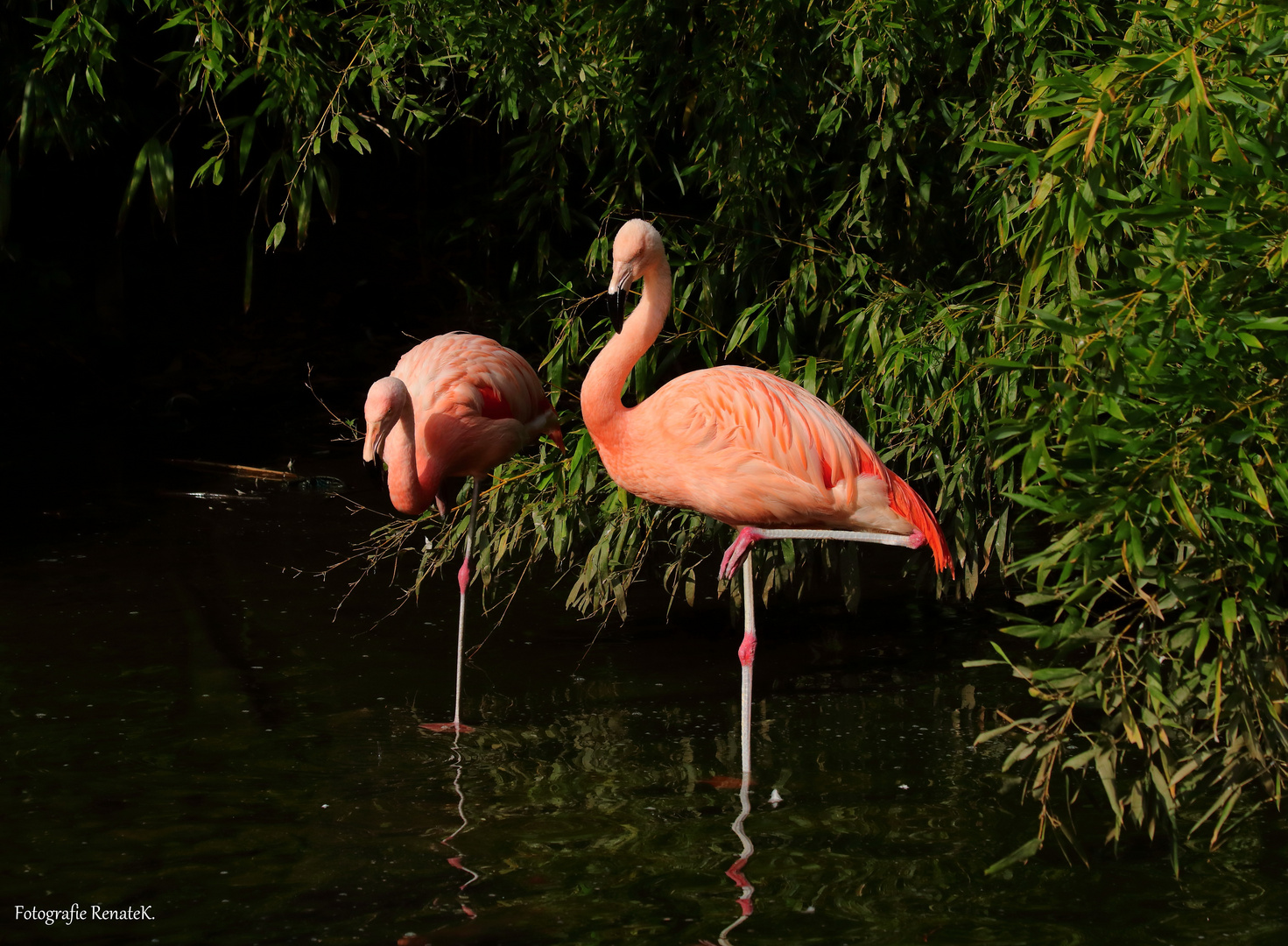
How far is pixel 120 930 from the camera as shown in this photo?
312cm

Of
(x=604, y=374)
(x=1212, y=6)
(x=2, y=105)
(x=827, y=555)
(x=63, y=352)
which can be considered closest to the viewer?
(x=1212, y=6)

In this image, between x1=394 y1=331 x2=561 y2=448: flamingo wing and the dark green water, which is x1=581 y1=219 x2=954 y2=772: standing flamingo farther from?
x1=394 y1=331 x2=561 y2=448: flamingo wing

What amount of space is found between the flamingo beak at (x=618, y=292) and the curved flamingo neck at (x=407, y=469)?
91 cm

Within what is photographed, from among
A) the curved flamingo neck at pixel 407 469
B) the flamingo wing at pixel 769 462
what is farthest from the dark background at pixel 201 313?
the flamingo wing at pixel 769 462

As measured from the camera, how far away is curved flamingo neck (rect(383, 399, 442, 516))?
475 centimetres

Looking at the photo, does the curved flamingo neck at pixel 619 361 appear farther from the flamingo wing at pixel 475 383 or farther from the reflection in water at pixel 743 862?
the reflection in water at pixel 743 862

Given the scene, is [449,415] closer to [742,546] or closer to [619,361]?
[619,361]

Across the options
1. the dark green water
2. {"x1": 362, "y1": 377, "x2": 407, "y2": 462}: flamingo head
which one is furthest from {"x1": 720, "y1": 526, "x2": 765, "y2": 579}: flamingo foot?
{"x1": 362, "y1": 377, "x2": 407, "y2": 462}: flamingo head

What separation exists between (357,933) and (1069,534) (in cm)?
180

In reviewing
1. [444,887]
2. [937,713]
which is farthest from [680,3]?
[444,887]

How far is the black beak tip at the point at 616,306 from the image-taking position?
418 cm

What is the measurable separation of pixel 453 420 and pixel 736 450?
3.96 feet

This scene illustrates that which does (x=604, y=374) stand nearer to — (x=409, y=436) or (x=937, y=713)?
(x=409, y=436)

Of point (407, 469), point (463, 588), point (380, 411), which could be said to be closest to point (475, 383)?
point (407, 469)
